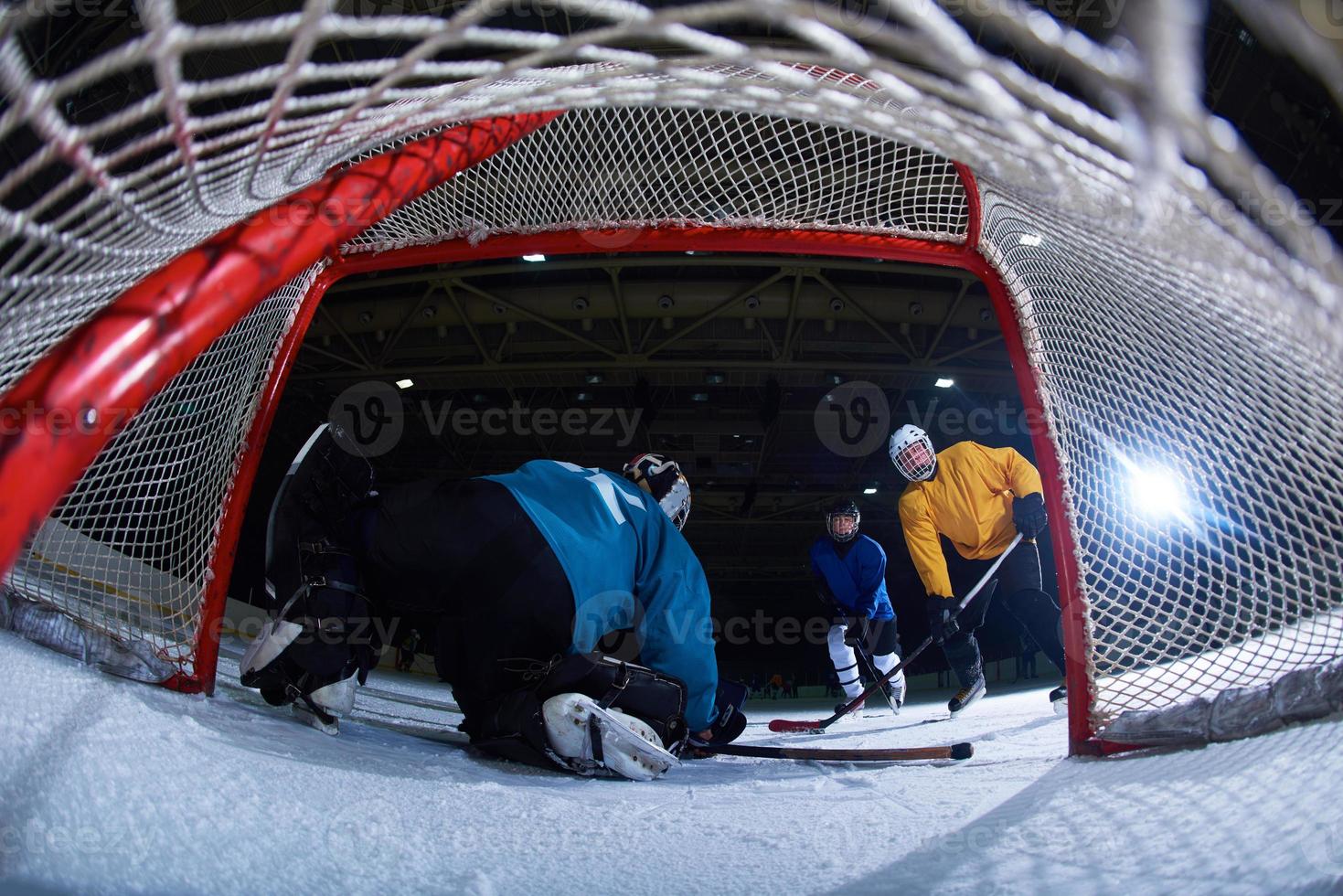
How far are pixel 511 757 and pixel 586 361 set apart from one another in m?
8.17

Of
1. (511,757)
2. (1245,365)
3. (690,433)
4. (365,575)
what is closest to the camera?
(1245,365)

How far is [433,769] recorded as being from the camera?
136 cm

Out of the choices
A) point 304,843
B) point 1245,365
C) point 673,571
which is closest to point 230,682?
point 673,571

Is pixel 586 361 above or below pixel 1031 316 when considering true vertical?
above

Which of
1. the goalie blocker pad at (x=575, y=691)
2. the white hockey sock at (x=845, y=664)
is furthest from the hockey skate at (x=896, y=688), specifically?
the goalie blocker pad at (x=575, y=691)

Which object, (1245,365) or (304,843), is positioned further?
(1245,365)

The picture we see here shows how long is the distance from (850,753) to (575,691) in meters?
0.86

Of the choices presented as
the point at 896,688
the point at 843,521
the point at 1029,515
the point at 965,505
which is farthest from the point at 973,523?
the point at 896,688

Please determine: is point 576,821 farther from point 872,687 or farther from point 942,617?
point 872,687

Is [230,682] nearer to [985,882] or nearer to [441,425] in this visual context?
[985,882]

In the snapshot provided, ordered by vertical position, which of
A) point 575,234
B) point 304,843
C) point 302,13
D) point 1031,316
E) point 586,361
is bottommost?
point 304,843

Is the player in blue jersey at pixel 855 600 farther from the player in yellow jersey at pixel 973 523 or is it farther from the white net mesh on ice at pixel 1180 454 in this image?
the white net mesh on ice at pixel 1180 454

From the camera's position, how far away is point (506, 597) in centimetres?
161

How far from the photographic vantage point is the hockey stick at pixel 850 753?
6.10 feet
